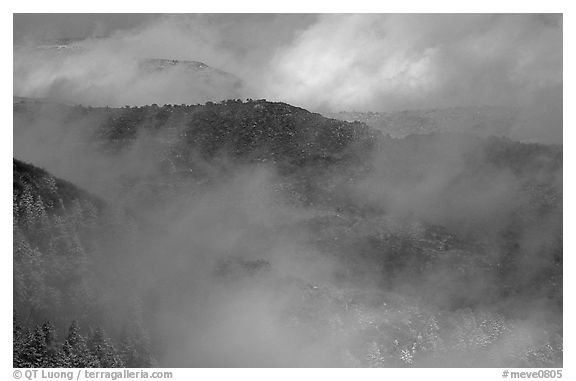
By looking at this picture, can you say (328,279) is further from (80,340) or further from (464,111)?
(464,111)

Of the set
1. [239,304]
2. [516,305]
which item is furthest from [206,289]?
[516,305]

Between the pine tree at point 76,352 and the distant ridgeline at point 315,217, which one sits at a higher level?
the distant ridgeline at point 315,217

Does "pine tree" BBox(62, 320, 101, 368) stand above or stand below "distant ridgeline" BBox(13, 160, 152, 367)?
below

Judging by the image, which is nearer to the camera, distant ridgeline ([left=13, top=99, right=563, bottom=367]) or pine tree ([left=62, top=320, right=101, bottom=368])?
pine tree ([left=62, top=320, right=101, bottom=368])

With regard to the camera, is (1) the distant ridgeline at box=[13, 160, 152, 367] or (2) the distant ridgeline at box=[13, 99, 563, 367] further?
(2) the distant ridgeline at box=[13, 99, 563, 367]

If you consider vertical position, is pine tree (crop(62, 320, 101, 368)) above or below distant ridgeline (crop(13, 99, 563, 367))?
below

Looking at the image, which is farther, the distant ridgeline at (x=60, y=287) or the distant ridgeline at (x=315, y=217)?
the distant ridgeline at (x=315, y=217)

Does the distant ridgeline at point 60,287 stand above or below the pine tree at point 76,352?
above

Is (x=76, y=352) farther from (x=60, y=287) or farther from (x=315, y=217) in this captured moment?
(x=315, y=217)

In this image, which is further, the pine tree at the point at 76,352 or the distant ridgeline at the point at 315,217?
the distant ridgeline at the point at 315,217
